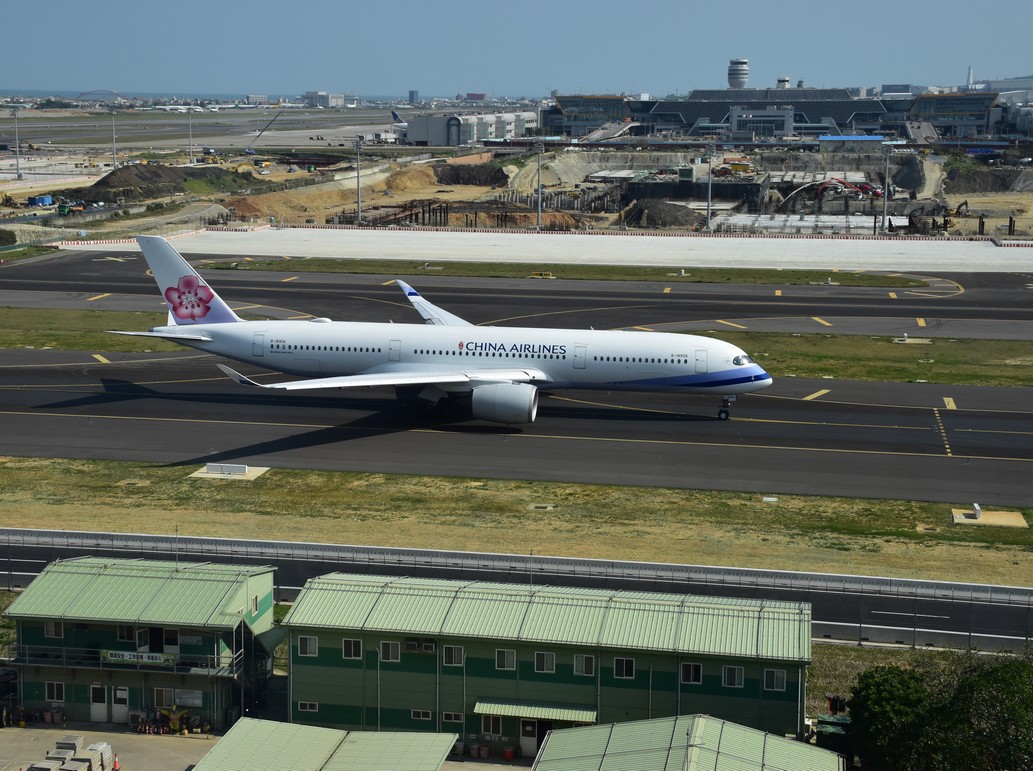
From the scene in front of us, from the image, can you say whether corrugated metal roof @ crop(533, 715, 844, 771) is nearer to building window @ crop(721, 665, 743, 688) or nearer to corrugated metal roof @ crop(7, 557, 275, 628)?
building window @ crop(721, 665, 743, 688)

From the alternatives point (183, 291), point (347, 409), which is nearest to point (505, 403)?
point (347, 409)

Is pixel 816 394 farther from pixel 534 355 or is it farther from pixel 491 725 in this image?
pixel 491 725

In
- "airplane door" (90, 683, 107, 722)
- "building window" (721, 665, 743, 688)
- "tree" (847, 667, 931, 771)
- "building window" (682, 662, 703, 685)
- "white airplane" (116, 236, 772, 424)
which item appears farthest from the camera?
"white airplane" (116, 236, 772, 424)

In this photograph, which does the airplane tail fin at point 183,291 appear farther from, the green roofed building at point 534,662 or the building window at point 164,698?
the green roofed building at point 534,662

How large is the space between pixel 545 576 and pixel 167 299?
36.6 m

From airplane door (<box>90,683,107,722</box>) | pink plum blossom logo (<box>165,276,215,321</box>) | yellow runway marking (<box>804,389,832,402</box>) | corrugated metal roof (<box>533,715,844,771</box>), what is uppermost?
pink plum blossom logo (<box>165,276,215,321</box>)

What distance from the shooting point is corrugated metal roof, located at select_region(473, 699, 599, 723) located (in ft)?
109

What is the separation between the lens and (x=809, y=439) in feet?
202

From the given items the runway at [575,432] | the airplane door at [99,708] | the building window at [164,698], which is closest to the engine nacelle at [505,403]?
the runway at [575,432]

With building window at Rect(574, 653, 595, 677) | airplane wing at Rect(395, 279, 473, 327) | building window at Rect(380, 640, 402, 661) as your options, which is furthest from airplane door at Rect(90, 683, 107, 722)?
airplane wing at Rect(395, 279, 473, 327)

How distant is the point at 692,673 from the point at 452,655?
6.91 metres

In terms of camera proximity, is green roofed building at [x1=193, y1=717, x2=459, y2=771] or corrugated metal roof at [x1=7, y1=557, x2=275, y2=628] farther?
corrugated metal roof at [x1=7, y1=557, x2=275, y2=628]

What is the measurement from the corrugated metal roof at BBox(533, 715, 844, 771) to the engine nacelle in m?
32.1

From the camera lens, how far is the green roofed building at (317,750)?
29.2 m
